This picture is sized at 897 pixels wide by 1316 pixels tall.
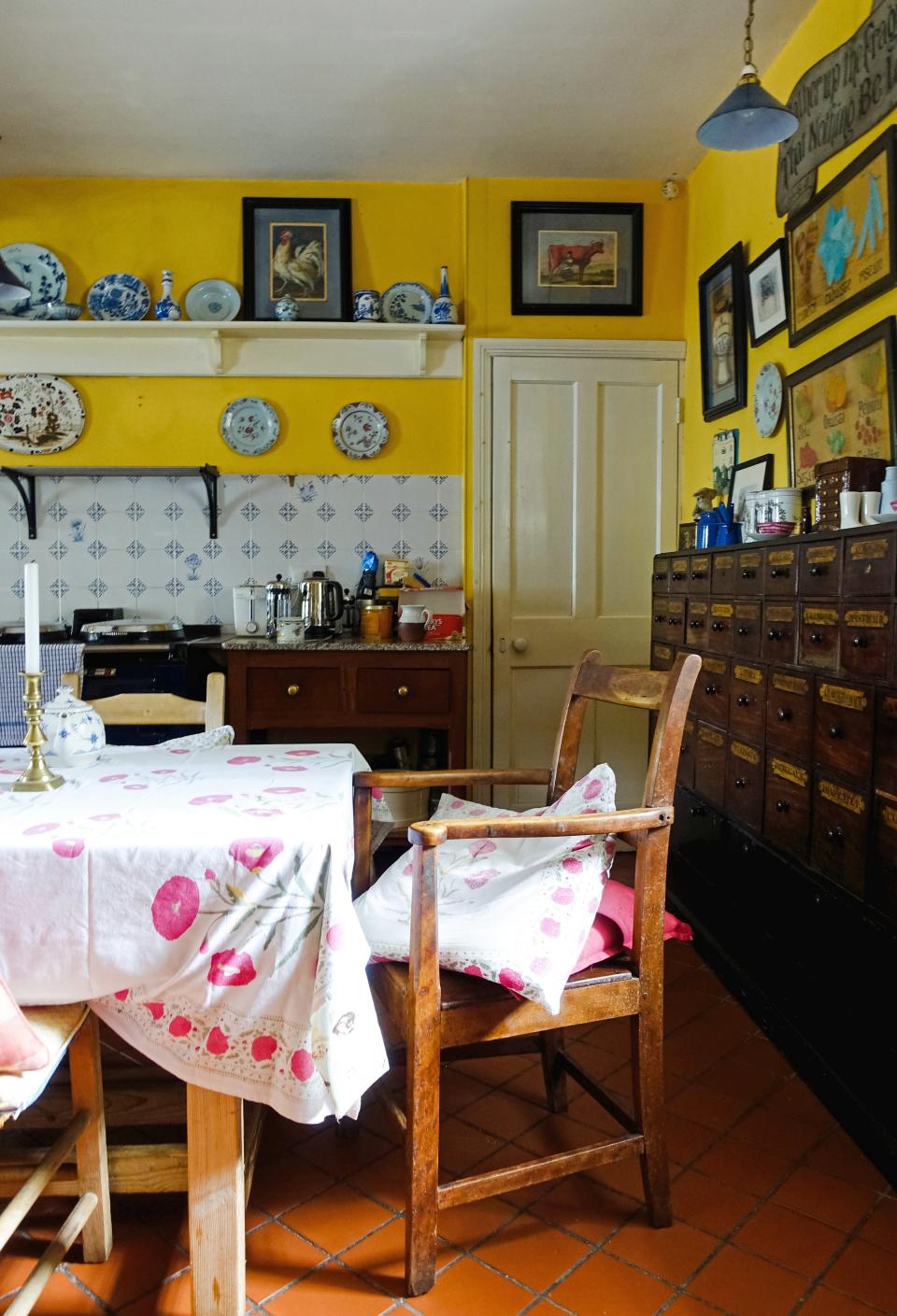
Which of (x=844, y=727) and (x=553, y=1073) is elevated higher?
(x=844, y=727)

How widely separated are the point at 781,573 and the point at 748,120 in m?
1.14

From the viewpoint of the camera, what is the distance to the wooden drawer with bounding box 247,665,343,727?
362 cm

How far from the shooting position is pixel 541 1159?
1568 millimetres

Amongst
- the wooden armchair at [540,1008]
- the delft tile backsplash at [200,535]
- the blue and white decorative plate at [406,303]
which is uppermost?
the blue and white decorative plate at [406,303]

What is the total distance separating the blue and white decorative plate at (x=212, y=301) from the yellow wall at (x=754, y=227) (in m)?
1.98

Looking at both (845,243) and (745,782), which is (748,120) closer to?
(845,243)

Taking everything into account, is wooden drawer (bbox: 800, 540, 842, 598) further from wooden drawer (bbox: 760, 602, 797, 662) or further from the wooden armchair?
the wooden armchair

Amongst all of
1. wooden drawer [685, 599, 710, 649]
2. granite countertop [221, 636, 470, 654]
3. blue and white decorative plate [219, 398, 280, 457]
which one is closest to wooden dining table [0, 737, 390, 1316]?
wooden drawer [685, 599, 710, 649]

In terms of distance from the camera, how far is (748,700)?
2.55 m

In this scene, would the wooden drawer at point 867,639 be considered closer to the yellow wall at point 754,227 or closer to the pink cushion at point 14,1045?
the yellow wall at point 754,227

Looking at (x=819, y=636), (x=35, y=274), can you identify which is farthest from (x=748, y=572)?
(x=35, y=274)

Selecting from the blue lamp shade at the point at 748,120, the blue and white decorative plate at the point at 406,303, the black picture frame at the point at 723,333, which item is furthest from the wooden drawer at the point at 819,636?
the blue and white decorative plate at the point at 406,303

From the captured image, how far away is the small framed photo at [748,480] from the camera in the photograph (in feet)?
10.5

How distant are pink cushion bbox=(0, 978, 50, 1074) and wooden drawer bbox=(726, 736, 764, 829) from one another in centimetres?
190
